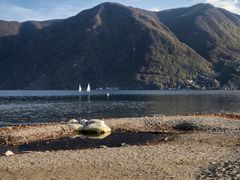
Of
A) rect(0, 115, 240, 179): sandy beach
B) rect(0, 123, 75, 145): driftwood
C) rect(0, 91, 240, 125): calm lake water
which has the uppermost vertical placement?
rect(0, 115, 240, 179): sandy beach

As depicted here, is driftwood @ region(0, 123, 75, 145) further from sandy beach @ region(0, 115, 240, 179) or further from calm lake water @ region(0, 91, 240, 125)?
calm lake water @ region(0, 91, 240, 125)

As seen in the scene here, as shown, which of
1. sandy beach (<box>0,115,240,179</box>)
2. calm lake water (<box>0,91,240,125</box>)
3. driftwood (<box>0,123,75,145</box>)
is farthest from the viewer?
calm lake water (<box>0,91,240,125</box>)

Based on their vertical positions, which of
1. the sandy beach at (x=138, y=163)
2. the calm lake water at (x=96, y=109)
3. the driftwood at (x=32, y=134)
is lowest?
the calm lake water at (x=96, y=109)

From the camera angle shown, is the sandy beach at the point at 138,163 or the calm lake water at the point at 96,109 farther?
the calm lake water at the point at 96,109

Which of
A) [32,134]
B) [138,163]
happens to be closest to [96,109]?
[32,134]

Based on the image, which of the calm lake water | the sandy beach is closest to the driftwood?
the sandy beach

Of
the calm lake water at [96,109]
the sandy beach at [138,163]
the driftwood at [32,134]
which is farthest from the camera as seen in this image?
the calm lake water at [96,109]

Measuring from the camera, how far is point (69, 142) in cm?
4184

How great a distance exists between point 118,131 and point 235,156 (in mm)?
22396

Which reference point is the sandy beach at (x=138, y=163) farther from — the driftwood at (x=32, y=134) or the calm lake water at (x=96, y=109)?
the calm lake water at (x=96, y=109)

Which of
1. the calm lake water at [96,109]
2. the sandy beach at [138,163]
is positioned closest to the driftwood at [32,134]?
the sandy beach at [138,163]

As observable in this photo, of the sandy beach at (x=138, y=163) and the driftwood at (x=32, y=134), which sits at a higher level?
the sandy beach at (x=138, y=163)

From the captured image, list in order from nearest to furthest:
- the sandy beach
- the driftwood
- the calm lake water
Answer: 1. the sandy beach
2. the driftwood
3. the calm lake water

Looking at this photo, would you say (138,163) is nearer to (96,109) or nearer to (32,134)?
(32,134)
